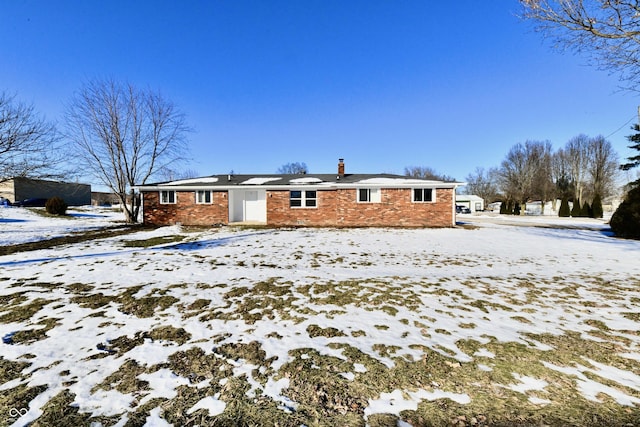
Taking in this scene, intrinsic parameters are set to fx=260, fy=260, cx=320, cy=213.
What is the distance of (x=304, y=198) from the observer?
1652 centimetres

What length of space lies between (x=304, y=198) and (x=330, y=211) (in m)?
1.85

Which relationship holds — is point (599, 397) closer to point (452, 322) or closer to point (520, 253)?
point (452, 322)

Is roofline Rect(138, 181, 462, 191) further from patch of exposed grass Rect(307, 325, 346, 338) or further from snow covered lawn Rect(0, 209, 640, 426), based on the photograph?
patch of exposed grass Rect(307, 325, 346, 338)

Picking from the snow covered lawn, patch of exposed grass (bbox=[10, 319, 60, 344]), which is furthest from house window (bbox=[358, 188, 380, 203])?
patch of exposed grass (bbox=[10, 319, 60, 344])

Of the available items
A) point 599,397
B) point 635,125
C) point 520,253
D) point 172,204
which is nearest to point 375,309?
point 599,397

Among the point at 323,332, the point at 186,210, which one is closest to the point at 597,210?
the point at 323,332

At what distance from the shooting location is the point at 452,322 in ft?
12.1

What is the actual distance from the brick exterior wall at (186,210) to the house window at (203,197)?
0.64 feet

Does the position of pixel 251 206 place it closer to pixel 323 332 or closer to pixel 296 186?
pixel 296 186

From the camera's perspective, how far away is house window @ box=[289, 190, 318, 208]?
650 inches

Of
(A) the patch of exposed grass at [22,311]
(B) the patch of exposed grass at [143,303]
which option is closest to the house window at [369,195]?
(B) the patch of exposed grass at [143,303]

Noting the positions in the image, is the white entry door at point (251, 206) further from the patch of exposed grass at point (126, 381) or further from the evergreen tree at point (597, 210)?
the evergreen tree at point (597, 210)

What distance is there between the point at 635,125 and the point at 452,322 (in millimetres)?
38416

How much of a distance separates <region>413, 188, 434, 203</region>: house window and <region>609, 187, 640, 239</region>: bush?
28.1ft
